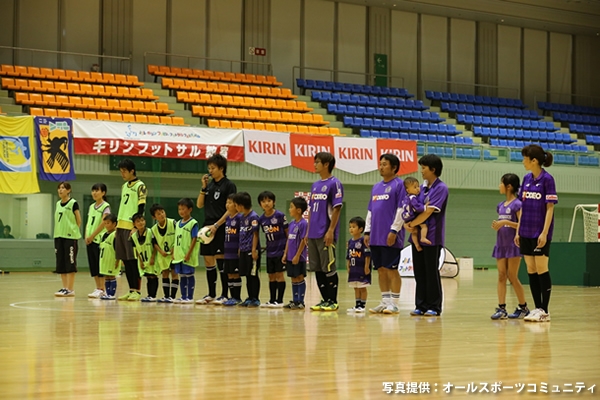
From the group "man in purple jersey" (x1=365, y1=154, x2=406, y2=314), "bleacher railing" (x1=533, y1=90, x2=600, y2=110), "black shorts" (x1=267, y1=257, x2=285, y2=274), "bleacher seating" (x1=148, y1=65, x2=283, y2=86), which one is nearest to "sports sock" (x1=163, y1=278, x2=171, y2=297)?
"black shorts" (x1=267, y1=257, x2=285, y2=274)

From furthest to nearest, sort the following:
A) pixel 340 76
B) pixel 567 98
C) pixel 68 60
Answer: pixel 567 98
pixel 340 76
pixel 68 60

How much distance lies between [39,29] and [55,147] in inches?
273

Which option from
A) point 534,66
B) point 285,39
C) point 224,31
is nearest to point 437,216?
point 224,31

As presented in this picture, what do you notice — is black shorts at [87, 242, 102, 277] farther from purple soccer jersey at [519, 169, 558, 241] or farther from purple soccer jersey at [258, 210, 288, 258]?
purple soccer jersey at [519, 169, 558, 241]

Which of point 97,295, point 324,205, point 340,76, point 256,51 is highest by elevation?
point 256,51

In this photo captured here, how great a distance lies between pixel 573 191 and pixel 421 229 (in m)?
20.7

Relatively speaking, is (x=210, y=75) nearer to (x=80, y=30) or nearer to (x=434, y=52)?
(x=80, y=30)

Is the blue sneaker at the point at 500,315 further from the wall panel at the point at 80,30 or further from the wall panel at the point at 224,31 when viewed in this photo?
the wall panel at the point at 224,31

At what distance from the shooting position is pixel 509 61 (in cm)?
3572

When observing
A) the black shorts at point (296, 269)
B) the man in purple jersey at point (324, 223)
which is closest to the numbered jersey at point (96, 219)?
the black shorts at point (296, 269)

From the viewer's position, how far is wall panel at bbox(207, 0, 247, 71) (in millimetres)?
29578

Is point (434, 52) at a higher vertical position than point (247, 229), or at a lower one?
higher

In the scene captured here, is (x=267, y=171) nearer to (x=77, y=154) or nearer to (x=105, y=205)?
(x=77, y=154)

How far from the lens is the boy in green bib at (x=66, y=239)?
12.3 metres
